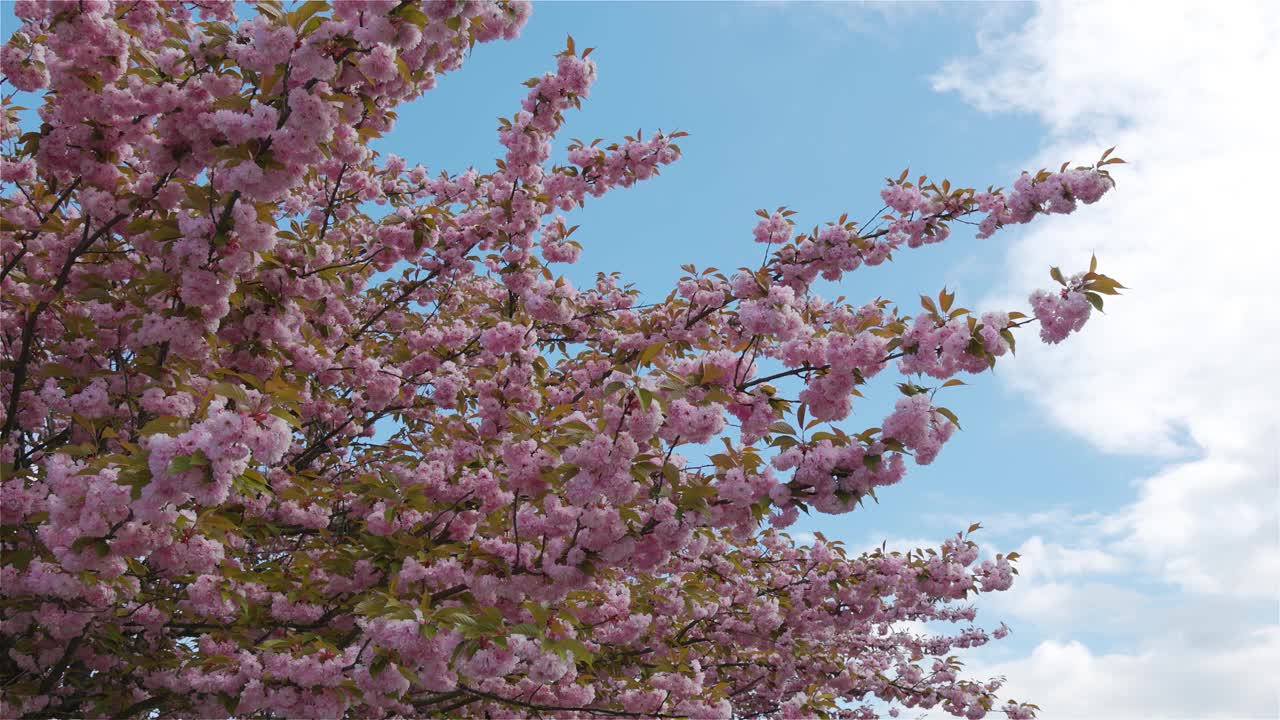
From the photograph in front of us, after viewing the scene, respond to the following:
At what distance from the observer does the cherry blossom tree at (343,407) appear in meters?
3.76

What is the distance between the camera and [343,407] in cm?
809

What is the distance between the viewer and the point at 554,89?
623 cm

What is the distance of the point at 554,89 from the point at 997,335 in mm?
3983

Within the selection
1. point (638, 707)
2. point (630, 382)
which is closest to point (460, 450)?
point (630, 382)

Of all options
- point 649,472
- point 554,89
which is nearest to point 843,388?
point 649,472

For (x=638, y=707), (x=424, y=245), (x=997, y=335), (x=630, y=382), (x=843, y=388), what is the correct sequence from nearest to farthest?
1. (x=630, y=382)
2. (x=997, y=335)
3. (x=843, y=388)
4. (x=424, y=245)
5. (x=638, y=707)

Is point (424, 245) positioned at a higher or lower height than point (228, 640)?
higher

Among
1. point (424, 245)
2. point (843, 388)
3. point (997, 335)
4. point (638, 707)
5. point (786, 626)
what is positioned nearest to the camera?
point (997, 335)

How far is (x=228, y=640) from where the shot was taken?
5.34 meters

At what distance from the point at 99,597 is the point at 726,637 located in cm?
597

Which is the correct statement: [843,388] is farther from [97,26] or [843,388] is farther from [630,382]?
[97,26]

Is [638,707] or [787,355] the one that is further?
[638,707]

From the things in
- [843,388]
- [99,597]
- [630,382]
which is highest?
[843,388]

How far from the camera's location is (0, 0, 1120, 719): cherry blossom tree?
3.76 m
